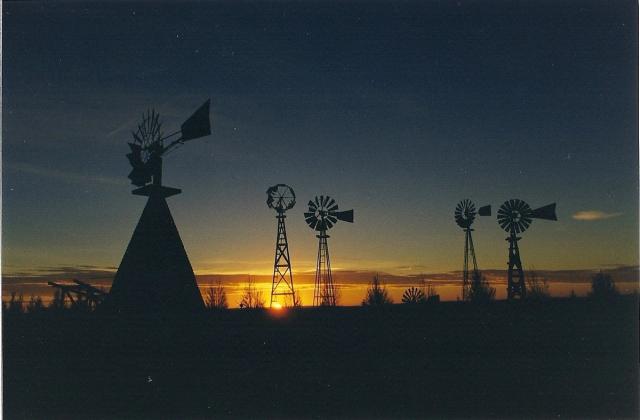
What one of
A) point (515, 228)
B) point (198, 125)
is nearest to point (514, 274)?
point (515, 228)

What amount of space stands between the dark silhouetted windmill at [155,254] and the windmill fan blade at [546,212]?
56.6ft

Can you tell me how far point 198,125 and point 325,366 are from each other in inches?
495

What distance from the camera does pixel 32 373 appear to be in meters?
12.8

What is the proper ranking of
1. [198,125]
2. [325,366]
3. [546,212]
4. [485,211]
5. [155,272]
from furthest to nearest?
[485,211]
[546,212]
[198,125]
[155,272]
[325,366]

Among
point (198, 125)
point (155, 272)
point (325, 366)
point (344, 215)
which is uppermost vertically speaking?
point (198, 125)

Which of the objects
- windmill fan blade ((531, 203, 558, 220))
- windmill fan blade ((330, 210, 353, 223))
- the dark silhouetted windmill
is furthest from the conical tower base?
windmill fan blade ((531, 203, 558, 220))

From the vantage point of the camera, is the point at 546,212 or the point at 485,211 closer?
the point at 546,212

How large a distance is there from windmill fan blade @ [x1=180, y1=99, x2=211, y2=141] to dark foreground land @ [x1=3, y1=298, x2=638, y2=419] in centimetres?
749

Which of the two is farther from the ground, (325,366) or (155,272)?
(155,272)

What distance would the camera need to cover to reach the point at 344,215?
93.0ft

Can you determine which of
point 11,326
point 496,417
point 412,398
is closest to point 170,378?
point 412,398

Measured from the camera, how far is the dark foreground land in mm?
9758

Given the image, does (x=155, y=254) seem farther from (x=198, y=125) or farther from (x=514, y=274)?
(x=514, y=274)

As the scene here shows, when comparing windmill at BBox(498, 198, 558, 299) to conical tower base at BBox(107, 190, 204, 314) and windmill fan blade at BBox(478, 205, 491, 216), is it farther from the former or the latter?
conical tower base at BBox(107, 190, 204, 314)
